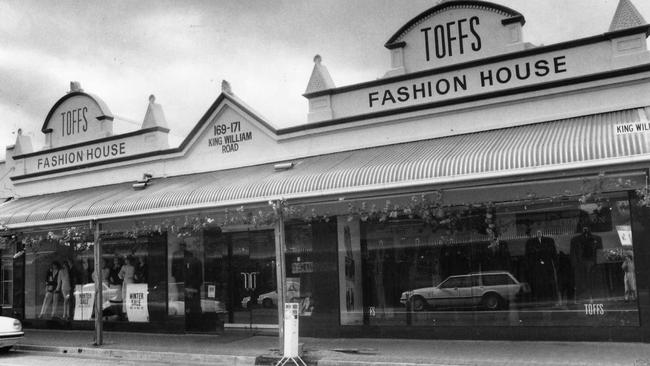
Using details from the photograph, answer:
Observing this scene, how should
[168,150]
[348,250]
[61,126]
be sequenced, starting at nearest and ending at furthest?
[348,250] → [168,150] → [61,126]

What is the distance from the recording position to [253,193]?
12.5 metres

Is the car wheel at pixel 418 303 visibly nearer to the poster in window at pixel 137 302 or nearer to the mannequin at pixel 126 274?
the poster in window at pixel 137 302

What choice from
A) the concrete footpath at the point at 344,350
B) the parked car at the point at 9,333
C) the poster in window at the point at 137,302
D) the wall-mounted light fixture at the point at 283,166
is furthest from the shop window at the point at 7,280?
the wall-mounted light fixture at the point at 283,166

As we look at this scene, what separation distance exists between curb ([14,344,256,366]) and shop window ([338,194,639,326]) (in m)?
2.85

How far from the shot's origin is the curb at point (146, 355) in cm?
1209

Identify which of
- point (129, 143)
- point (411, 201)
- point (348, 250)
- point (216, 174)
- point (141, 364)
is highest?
point (129, 143)

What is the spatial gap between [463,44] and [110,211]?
8.78 meters

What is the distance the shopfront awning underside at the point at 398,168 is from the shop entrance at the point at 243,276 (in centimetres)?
179

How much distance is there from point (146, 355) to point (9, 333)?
378 centimetres

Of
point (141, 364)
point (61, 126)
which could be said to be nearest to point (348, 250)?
point (141, 364)

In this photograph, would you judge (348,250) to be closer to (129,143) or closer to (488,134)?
(488,134)

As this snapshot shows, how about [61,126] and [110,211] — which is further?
[61,126]

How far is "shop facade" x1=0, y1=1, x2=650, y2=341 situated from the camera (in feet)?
36.5

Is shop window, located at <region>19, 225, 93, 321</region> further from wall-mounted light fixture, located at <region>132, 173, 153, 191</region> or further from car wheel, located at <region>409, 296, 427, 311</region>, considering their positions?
car wheel, located at <region>409, 296, 427, 311</region>
